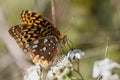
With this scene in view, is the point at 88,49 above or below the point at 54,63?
below

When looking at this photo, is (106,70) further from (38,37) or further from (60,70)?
(38,37)

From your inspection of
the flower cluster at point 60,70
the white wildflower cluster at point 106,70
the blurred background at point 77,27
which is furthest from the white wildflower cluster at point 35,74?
the blurred background at point 77,27

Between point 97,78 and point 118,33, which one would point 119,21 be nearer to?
point 118,33

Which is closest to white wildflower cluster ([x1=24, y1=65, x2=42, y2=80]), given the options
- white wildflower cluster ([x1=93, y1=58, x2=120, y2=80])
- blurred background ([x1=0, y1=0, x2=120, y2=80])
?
white wildflower cluster ([x1=93, y1=58, x2=120, y2=80])

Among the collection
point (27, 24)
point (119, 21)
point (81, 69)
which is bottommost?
point (81, 69)

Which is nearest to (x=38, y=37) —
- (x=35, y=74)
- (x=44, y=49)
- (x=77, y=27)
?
(x=44, y=49)

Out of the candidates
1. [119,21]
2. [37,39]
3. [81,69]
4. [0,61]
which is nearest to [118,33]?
[119,21]
